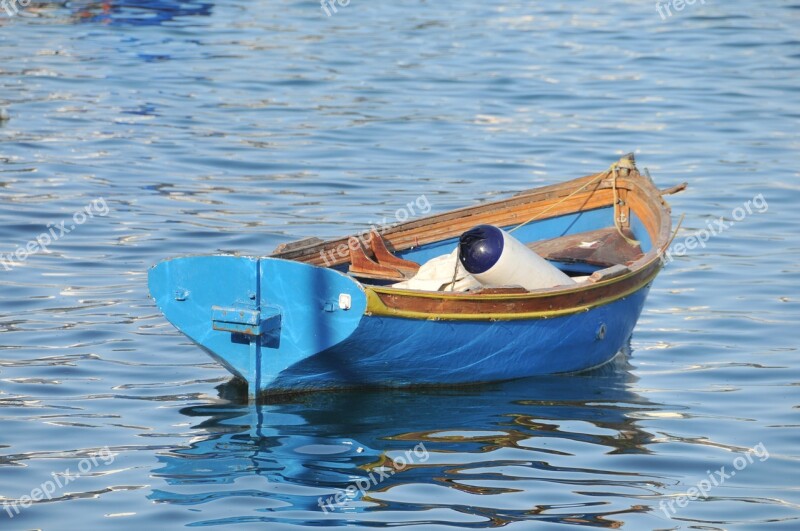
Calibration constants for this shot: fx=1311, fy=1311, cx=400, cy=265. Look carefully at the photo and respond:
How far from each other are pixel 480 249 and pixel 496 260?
16 cm

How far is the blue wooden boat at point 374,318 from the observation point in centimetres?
936

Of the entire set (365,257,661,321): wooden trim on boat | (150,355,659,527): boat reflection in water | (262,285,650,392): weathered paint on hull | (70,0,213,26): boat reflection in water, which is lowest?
(150,355,659,527): boat reflection in water

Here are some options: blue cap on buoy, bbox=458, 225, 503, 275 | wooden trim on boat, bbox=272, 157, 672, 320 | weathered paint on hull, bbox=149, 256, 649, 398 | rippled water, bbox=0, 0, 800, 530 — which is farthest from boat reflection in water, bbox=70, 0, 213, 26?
weathered paint on hull, bbox=149, 256, 649, 398

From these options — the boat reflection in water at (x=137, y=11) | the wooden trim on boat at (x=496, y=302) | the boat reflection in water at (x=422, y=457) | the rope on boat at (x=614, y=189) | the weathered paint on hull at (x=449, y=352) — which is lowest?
the boat reflection in water at (x=422, y=457)

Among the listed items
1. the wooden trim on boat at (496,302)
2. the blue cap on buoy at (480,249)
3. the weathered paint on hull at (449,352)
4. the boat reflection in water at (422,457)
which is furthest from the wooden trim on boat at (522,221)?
the boat reflection in water at (422,457)

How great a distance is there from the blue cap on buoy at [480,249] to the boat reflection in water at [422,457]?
0.98 m

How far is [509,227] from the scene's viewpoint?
1270cm

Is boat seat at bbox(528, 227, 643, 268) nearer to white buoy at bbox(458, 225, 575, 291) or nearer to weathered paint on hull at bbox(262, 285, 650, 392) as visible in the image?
weathered paint on hull at bbox(262, 285, 650, 392)

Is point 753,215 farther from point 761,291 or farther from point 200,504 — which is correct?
point 200,504

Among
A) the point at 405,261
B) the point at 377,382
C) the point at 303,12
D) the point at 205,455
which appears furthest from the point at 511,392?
the point at 303,12

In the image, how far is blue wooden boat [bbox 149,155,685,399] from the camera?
936cm

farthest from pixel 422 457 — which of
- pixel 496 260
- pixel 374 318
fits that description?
pixel 496 260

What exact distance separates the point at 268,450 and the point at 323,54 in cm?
2005

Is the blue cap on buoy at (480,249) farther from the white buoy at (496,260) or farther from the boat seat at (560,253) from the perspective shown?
the boat seat at (560,253)
